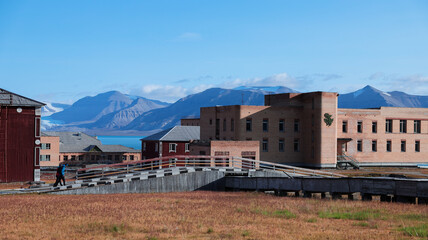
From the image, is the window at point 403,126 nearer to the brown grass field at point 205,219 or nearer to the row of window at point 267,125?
the row of window at point 267,125

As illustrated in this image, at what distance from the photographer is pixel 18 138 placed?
4769 cm

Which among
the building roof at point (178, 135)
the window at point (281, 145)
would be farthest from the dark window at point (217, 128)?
the building roof at point (178, 135)

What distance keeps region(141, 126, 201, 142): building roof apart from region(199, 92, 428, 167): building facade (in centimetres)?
665

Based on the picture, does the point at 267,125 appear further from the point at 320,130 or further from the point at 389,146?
the point at 389,146

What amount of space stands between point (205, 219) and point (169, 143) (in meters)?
62.1

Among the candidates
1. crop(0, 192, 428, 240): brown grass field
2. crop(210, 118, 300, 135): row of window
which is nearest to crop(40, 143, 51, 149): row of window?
crop(210, 118, 300, 135): row of window

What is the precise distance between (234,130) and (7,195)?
41.6 m

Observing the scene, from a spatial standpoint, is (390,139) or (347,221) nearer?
(347,221)

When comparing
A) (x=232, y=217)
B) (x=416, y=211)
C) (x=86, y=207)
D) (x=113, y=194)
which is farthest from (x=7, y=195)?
(x=416, y=211)

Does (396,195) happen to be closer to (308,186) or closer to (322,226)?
(308,186)

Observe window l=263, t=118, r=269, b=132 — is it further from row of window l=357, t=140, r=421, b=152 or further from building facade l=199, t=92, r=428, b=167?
row of window l=357, t=140, r=421, b=152

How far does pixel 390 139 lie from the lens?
8106 cm

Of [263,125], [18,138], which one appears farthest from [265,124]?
[18,138]

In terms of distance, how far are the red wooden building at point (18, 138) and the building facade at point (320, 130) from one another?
29.2 meters
